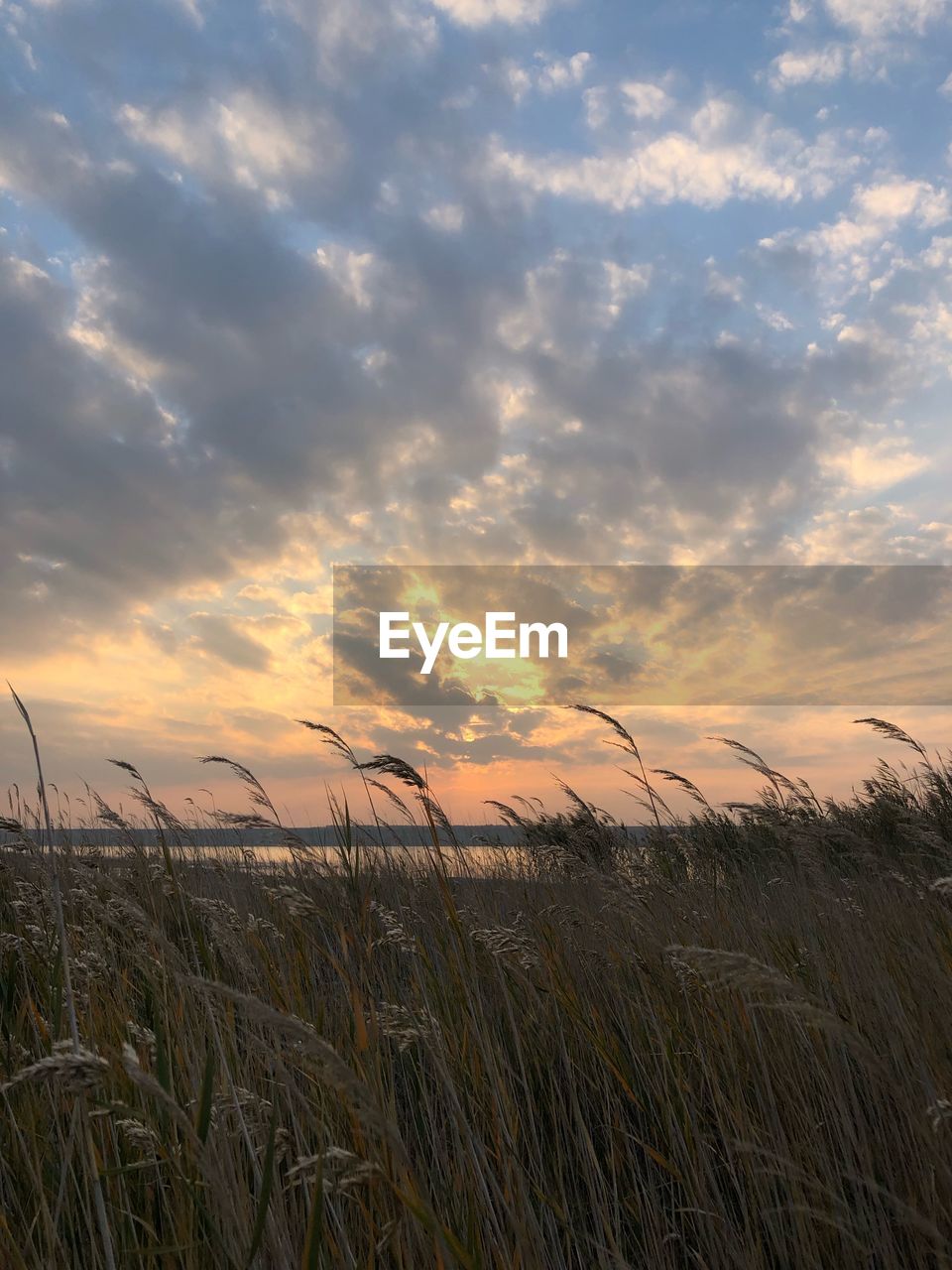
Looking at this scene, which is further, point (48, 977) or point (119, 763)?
point (119, 763)

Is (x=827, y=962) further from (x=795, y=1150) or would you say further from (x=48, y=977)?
(x=48, y=977)

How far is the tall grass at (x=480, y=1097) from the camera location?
1.88 metres

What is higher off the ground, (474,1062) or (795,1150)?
(474,1062)

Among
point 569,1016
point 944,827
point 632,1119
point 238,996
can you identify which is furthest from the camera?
point 944,827

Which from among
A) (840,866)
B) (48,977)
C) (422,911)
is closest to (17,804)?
(422,911)

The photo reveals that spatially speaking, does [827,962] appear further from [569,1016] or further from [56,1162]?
[56,1162]

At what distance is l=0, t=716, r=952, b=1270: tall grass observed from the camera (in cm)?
188

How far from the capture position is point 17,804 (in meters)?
8.20

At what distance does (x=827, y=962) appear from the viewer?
4.34m

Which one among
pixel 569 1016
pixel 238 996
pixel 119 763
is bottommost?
pixel 569 1016

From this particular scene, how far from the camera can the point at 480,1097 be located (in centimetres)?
279

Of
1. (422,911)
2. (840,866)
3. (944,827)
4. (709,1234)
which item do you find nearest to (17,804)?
(422,911)

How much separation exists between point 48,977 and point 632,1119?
2.51 m

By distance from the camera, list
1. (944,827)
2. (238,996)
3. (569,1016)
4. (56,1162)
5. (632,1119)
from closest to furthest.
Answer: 1. (238,996)
2. (56,1162)
3. (632,1119)
4. (569,1016)
5. (944,827)
